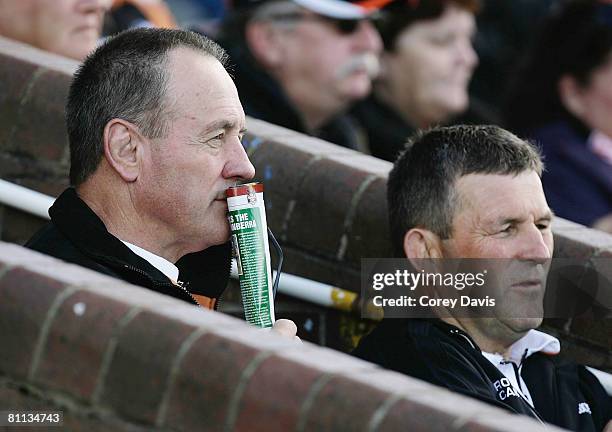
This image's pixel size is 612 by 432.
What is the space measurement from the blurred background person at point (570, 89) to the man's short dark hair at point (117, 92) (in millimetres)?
2977

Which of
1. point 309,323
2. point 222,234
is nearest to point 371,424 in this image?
point 222,234

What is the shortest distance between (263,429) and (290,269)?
6.01 feet

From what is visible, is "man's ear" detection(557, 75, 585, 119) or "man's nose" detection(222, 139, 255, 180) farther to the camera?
"man's ear" detection(557, 75, 585, 119)

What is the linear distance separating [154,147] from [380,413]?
123cm

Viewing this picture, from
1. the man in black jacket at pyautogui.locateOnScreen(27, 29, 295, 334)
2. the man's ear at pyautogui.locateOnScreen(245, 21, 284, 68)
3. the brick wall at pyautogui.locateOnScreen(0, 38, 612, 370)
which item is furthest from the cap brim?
the man in black jacket at pyautogui.locateOnScreen(27, 29, 295, 334)

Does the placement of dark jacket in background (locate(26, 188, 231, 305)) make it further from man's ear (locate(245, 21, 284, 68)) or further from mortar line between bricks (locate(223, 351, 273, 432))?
man's ear (locate(245, 21, 284, 68))

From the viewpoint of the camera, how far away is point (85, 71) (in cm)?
363

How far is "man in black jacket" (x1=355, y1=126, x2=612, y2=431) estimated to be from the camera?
387cm

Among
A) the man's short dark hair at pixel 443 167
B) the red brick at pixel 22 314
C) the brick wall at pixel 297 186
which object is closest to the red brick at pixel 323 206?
the brick wall at pixel 297 186

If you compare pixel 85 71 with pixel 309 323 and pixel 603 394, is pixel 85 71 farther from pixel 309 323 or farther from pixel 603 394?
pixel 603 394

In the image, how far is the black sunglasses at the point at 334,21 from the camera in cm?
635

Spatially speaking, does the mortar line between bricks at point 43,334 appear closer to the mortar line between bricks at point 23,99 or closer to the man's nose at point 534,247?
the man's nose at point 534,247

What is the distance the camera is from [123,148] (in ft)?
11.8

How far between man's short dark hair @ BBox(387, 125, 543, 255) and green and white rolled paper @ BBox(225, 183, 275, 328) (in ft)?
2.26
